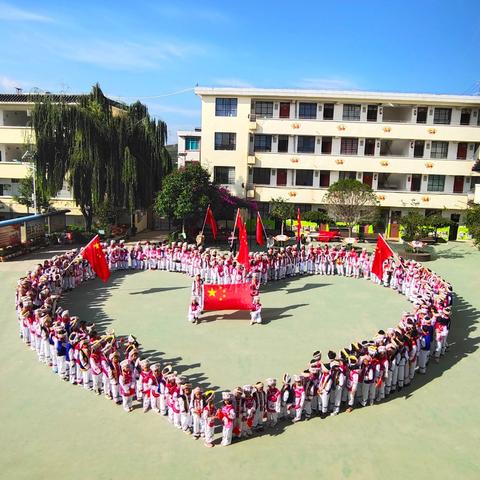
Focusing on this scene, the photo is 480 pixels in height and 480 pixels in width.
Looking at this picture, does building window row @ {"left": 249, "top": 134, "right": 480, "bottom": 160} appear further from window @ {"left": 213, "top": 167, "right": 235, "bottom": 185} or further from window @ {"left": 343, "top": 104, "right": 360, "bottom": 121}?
window @ {"left": 213, "top": 167, "right": 235, "bottom": 185}

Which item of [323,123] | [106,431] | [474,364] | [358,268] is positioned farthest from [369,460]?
[323,123]

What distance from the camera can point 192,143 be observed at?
50.8m

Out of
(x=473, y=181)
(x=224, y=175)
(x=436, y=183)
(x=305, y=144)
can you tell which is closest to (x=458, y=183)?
(x=473, y=181)

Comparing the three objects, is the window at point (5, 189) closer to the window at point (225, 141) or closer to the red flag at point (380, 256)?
the window at point (225, 141)

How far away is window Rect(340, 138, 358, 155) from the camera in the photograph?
36034 mm

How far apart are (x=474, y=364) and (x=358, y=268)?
9.79 meters

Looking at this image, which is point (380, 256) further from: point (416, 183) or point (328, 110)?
point (416, 183)

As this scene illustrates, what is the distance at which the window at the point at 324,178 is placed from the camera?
3647 centimetres

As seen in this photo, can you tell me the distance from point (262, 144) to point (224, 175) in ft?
12.4

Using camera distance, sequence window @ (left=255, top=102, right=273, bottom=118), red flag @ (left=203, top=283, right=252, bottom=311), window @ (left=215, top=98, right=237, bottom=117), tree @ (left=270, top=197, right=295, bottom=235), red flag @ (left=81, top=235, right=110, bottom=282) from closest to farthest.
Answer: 1. red flag @ (left=203, top=283, right=252, bottom=311)
2. red flag @ (left=81, top=235, right=110, bottom=282)
3. tree @ (left=270, top=197, right=295, bottom=235)
4. window @ (left=215, top=98, right=237, bottom=117)
5. window @ (left=255, top=102, right=273, bottom=118)

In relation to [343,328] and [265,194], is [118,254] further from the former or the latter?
[265,194]

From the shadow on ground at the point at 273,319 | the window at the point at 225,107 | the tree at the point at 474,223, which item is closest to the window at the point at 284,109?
the window at the point at 225,107

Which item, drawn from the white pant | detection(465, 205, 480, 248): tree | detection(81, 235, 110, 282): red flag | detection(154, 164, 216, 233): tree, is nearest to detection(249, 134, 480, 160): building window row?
detection(154, 164, 216, 233): tree

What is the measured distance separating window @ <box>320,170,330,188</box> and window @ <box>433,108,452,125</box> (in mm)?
8814
